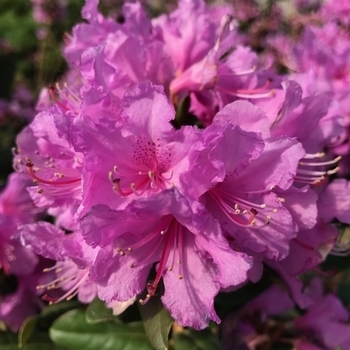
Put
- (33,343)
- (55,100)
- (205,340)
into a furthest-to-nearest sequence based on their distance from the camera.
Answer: (33,343)
(205,340)
(55,100)

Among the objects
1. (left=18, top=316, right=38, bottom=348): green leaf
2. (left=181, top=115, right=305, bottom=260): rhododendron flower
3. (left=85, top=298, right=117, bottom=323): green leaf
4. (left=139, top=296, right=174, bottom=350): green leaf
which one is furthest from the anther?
(left=18, top=316, right=38, bottom=348): green leaf

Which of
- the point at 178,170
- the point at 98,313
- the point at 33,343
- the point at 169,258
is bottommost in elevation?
the point at 33,343

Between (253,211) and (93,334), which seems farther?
(93,334)

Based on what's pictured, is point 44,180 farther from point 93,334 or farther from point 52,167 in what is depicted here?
point 93,334

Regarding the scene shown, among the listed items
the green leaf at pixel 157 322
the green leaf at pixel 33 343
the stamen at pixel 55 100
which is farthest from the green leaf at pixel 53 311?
the stamen at pixel 55 100

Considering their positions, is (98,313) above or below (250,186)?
below

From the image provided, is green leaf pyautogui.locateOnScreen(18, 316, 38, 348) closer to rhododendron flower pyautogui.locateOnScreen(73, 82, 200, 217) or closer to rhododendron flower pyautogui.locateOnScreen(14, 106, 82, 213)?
rhododendron flower pyautogui.locateOnScreen(14, 106, 82, 213)

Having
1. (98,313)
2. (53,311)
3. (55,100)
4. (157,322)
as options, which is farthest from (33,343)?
(55,100)

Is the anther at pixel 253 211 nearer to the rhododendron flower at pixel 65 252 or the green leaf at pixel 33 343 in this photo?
the rhododendron flower at pixel 65 252
